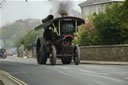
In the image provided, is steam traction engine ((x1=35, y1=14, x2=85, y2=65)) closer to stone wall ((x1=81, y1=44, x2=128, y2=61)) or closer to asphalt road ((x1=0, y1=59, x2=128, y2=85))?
asphalt road ((x1=0, y1=59, x2=128, y2=85))

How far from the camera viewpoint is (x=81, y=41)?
4191 centimetres

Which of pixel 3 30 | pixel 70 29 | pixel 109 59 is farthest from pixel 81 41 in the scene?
pixel 3 30

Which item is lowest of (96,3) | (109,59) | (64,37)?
(109,59)

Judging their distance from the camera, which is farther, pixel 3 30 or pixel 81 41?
pixel 3 30

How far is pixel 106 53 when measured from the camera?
3066cm

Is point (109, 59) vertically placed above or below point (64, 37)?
below

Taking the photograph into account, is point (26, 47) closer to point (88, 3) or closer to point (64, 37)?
point (88, 3)

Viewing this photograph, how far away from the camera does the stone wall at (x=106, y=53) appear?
27680 millimetres

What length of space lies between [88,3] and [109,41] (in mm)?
51338

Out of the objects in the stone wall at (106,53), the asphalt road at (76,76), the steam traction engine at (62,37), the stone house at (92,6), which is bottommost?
the asphalt road at (76,76)

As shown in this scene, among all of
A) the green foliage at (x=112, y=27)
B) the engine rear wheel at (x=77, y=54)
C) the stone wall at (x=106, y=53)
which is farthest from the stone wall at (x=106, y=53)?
the engine rear wheel at (x=77, y=54)

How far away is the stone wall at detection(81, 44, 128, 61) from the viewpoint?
27.7 metres

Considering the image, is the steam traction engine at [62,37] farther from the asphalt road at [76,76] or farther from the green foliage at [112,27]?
the green foliage at [112,27]

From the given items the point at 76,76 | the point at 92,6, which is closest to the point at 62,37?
the point at 76,76
